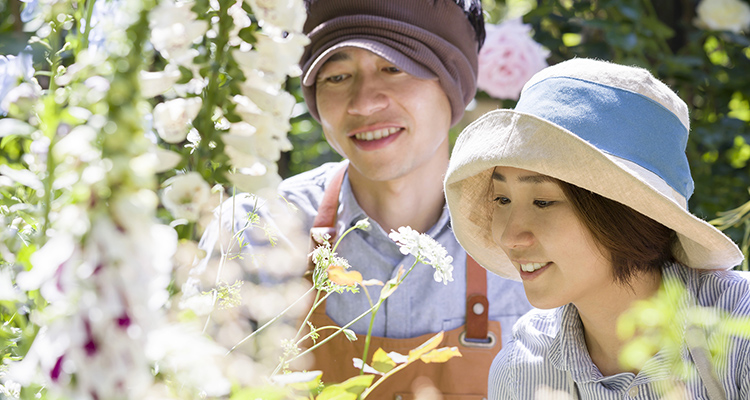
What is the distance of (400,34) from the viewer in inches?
50.5

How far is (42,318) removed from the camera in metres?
0.28

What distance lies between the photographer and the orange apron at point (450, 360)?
1226 millimetres

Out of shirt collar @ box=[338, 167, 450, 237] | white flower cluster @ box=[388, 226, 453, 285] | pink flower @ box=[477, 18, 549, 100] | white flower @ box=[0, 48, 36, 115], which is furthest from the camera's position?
pink flower @ box=[477, 18, 549, 100]

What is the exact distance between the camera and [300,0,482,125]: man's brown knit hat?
1268mm

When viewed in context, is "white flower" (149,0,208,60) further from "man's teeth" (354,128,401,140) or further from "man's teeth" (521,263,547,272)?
"man's teeth" (354,128,401,140)

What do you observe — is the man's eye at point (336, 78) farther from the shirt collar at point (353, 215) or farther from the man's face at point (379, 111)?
the shirt collar at point (353, 215)

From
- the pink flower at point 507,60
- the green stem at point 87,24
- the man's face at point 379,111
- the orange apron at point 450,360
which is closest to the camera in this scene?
the green stem at point 87,24

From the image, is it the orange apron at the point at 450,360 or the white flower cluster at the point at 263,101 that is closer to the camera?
the white flower cluster at the point at 263,101

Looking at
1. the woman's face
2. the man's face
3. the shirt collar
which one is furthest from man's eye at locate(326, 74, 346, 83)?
the woman's face

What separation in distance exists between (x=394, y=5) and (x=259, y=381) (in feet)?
3.21

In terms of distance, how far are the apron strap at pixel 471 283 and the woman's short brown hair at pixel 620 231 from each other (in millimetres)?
407

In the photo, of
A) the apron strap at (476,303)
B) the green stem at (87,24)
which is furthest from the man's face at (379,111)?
the green stem at (87,24)

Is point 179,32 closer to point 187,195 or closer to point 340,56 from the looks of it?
point 187,195

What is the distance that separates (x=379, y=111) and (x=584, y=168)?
573 mm
